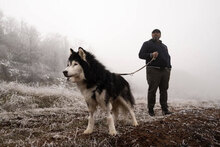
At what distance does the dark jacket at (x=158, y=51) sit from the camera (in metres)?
7.27

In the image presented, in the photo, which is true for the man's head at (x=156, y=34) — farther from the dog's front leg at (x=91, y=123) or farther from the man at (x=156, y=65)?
the dog's front leg at (x=91, y=123)

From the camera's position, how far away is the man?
727cm

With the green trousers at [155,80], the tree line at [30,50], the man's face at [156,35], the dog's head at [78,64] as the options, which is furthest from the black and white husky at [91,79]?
the tree line at [30,50]

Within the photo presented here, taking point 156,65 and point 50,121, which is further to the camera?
point 156,65

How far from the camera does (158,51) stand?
732cm

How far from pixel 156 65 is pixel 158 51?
494 mm

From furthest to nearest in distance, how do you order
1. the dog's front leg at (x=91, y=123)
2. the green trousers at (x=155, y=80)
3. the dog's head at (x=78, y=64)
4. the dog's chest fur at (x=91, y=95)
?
the green trousers at (x=155, y=80)
the dog's front leg at (x=91, y=123)
the dog's chest fur at (x=91, y=95)
the dog's head at (x=78, y=64)

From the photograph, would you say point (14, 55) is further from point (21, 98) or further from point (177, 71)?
point (177, 71)

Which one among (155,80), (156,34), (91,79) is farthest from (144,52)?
(91,79)

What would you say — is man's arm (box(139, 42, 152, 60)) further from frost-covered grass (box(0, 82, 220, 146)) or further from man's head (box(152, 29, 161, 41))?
frost-covered grass (box(0, 82, 220, 146))

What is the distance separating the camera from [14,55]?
2034 inches

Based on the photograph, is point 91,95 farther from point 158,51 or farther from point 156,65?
point 158,51

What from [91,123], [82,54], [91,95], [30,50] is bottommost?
[91,123]

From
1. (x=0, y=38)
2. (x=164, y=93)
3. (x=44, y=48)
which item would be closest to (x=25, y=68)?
(x=0, y=38)
